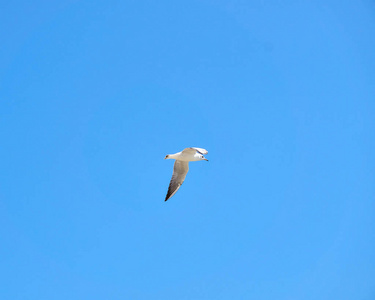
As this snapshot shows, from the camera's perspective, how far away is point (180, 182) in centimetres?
1515

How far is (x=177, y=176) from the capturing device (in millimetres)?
15141

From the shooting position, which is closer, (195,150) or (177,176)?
(195,150)

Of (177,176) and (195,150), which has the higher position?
(177,176)

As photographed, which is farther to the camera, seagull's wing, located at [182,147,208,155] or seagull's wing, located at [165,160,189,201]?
seagull's wing, located at [165,160,189,201]

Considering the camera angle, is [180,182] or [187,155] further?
[180,182]

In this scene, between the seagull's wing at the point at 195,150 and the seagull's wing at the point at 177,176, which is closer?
the seagull's wing at the point at 195,150

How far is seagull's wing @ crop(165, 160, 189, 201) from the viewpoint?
48.9 feet

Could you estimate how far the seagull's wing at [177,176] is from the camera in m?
14.9

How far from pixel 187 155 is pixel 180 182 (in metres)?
1.78
